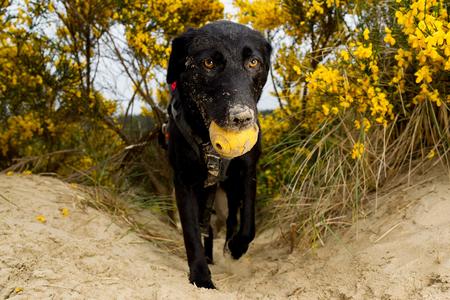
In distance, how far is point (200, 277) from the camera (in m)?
2.65

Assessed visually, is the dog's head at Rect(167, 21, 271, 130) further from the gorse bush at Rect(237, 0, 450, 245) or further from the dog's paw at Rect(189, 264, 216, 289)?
the dog's paw at Rect(189, 264, 216, 289)

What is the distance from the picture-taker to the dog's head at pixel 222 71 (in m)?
2.24

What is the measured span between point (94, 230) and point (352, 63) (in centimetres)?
205

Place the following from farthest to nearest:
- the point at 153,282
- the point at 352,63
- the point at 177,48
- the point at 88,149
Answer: the point at 88,149 < the point at 352,63 < the point at 177,48 < the point at 153,282

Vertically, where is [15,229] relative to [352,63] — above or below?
below

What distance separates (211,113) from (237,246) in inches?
40.7

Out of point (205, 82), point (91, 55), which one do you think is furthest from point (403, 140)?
point (91, 55)

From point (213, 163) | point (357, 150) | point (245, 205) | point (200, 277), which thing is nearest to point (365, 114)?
point (357, 150)

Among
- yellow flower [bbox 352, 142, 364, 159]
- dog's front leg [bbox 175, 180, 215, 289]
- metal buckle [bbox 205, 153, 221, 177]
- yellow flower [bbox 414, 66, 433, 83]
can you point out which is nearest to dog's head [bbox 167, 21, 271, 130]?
metal buckle [bbox 205, 153, 221, 177]

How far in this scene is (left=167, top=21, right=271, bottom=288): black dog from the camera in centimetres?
234

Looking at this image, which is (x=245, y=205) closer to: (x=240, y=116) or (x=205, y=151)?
(x=205, y=151)

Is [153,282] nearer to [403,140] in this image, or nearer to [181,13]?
[403,140]

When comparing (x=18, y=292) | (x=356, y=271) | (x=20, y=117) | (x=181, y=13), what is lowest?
(x=356, y=271)

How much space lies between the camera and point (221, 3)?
15.9ft
